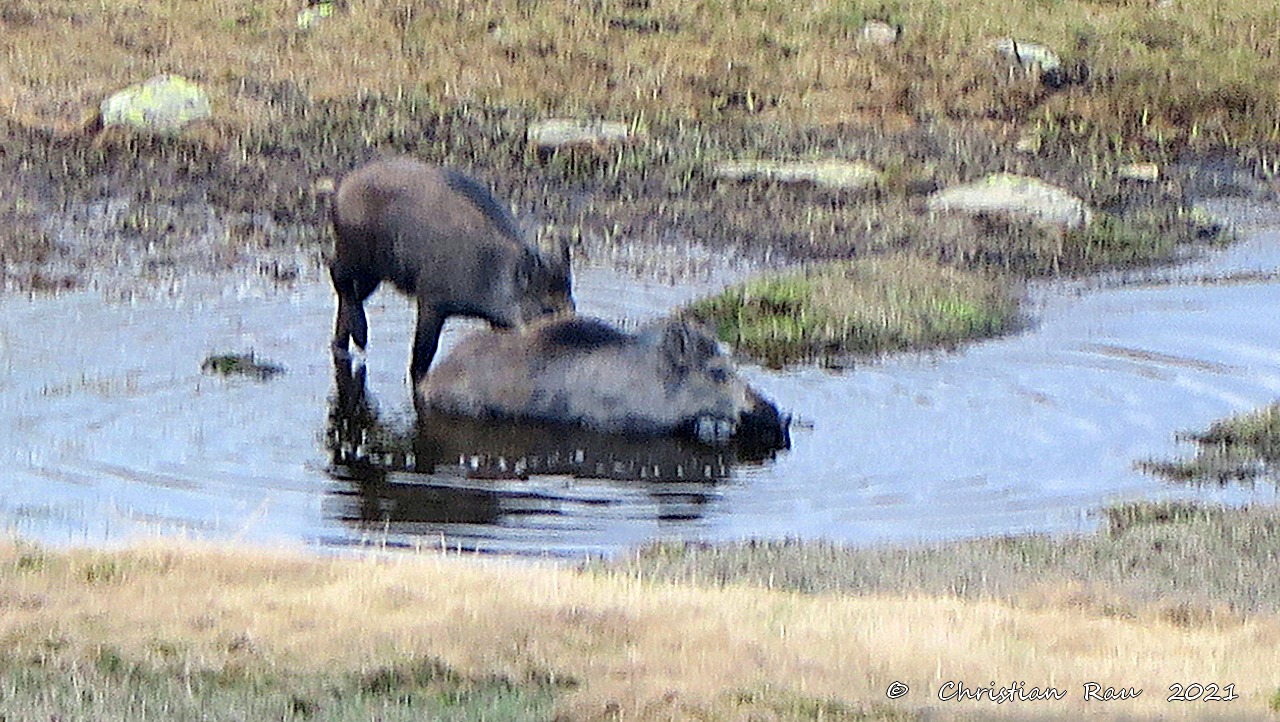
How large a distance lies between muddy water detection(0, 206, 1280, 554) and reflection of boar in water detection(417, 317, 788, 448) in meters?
0.18

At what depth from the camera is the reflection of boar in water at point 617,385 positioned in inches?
484

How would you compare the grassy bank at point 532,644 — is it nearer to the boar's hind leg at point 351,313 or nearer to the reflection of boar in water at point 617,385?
the reflection of boar in water at point 617,385

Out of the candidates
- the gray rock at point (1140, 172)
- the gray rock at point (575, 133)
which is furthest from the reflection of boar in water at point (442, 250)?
the gray rock at point (1140, 172)

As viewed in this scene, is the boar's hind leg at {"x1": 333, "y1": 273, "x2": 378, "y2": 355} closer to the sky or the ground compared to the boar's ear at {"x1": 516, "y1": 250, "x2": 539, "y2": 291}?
closer to the ground

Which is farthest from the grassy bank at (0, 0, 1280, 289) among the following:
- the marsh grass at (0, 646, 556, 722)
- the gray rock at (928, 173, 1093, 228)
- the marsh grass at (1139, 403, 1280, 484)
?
the marsh grass at (0, 646, 556, 722)

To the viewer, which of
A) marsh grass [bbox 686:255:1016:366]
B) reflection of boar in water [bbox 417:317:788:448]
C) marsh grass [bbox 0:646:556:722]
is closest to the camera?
marsh grass [bbox 0:646:556:722]

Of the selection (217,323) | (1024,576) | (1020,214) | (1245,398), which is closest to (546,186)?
(1020,214)

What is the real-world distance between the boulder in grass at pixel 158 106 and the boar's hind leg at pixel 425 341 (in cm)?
713

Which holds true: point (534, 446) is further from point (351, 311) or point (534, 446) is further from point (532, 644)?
point (532, 644)

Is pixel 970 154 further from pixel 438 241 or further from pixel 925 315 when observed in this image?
pixel 438 241

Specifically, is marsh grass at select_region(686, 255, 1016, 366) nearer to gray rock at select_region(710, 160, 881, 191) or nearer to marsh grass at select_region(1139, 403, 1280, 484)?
marsh grass at select_region(1139, 403, 1280, 484)

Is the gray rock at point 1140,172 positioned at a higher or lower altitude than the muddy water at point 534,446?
lower

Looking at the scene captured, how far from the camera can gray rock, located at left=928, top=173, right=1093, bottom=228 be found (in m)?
18.5

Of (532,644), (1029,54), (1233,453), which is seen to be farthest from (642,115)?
(532,644)
